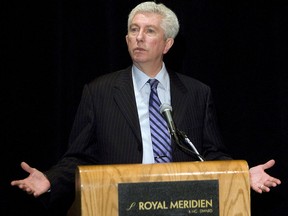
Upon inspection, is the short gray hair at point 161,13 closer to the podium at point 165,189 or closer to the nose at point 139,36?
the nose at point 139,36

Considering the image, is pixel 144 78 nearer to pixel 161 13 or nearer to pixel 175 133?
pixel 161 13

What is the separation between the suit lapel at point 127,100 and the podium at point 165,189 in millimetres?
659

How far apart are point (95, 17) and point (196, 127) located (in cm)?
92

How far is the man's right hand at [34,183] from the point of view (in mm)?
1927

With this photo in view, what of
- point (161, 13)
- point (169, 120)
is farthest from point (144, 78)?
point (169, 120)

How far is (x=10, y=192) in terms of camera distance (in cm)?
300

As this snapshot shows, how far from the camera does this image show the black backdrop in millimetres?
2984

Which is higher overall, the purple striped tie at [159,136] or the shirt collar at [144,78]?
Result: the shirt collar at [144,78]

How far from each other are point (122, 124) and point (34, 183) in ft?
2.00

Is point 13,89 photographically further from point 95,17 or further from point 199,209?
point 199,209

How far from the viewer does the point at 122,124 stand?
248cm

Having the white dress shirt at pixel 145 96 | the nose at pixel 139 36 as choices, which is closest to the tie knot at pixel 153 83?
the white dress shirt at pixel 145 96

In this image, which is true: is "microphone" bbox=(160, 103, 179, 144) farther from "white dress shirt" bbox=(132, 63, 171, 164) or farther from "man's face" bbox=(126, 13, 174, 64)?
"man's face" bbox=(126, 13, 174, 64)

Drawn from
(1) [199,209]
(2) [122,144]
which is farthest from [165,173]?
(2) [122,144]
